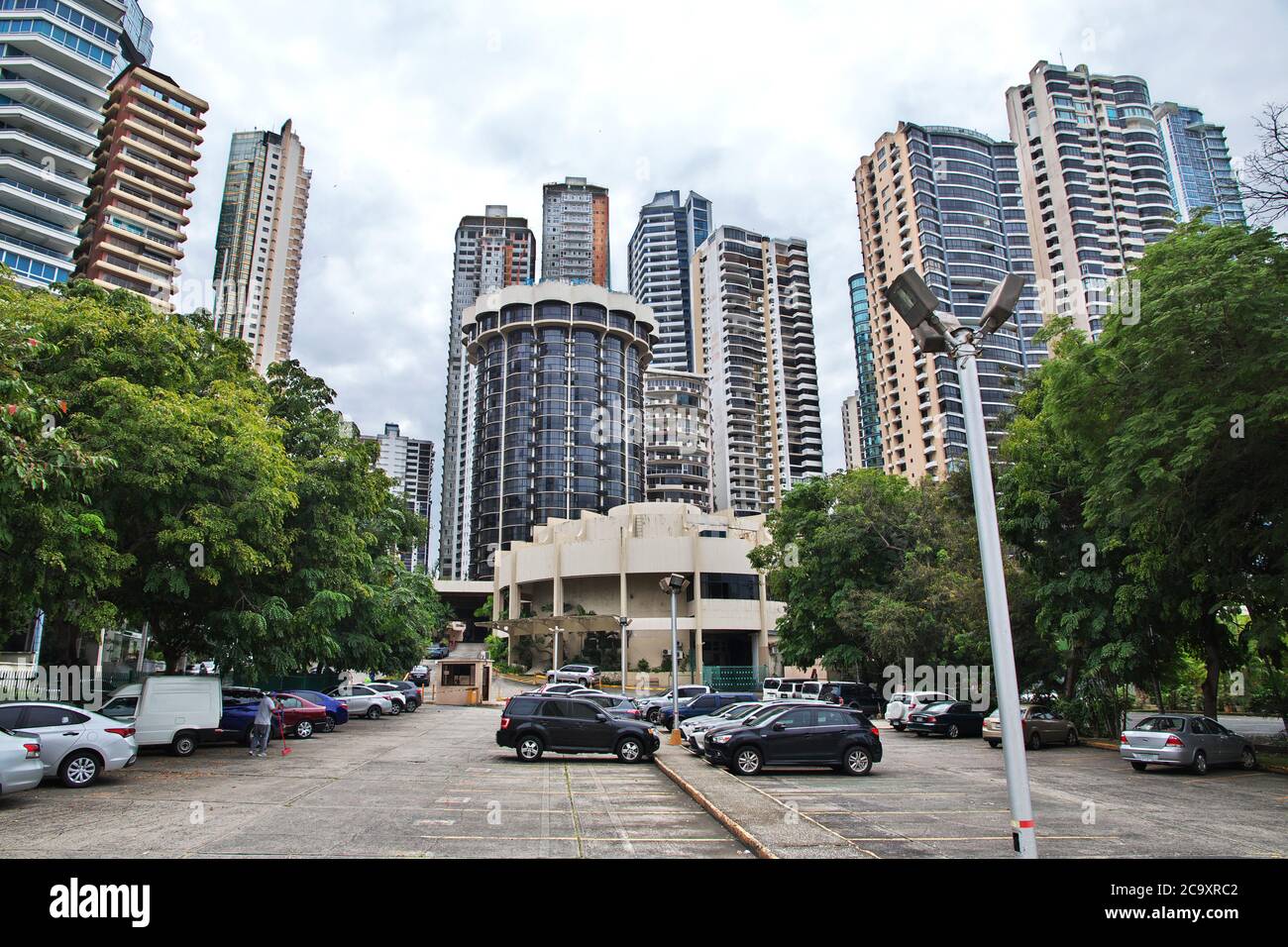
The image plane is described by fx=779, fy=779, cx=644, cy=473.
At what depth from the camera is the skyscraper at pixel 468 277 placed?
179125mm

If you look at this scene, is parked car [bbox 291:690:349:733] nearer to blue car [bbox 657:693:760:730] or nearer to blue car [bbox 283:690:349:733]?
blue car [bbox 283:690:349:733]

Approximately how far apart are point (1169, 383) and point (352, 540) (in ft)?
70.6

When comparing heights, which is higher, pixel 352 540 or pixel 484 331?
pixel 484 331

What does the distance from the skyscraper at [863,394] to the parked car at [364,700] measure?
14011 cm

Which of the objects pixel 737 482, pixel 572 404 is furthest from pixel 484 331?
pixel 737 482

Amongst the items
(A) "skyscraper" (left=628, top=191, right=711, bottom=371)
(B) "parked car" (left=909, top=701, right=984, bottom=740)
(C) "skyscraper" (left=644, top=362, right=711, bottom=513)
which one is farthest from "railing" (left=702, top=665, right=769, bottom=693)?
(A) "skyscraper" (left=628, top=191, right=711, bottom=371)

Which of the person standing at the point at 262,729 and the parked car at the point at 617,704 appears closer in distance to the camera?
the person standing at the point at 262,729

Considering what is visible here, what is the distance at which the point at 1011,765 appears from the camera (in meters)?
6.29

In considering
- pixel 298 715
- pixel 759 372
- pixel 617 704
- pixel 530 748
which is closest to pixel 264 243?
pixel 759 372

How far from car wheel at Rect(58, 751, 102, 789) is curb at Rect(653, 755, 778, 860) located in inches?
444

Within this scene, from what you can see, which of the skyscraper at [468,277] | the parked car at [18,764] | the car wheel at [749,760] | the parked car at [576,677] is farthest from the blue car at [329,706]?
the skyscraper at [468,277]

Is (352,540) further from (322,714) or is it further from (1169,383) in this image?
(1169,383)

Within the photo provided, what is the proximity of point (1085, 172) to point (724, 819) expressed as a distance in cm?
12293

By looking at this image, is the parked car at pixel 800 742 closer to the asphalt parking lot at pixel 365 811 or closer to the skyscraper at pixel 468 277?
the asphalt parking lot at pixel 365 811
